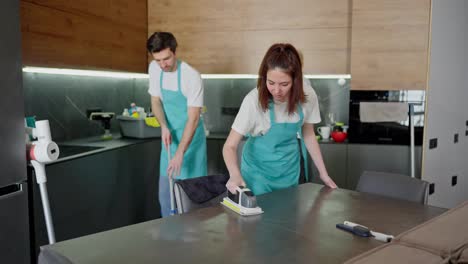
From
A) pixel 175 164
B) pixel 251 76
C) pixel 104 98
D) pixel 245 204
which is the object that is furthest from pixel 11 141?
pixel 251 76

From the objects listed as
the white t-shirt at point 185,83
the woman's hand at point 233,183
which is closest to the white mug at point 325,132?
the white t-shirt at point 185,83

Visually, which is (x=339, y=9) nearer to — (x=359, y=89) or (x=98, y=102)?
(x=359, y=89)

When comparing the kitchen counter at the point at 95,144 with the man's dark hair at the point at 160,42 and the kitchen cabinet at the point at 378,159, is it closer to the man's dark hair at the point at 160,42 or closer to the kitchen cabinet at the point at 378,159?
the man's dark hair at the point at 160,42

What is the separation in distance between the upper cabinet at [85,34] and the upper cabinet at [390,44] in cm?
191

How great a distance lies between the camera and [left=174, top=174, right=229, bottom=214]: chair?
1.98 m

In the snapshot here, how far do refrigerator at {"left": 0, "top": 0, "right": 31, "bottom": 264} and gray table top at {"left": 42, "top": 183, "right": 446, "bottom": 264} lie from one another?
0.81m

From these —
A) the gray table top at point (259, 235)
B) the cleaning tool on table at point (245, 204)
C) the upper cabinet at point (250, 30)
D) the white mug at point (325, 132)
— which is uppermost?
the upper cabinet at point (250, 30)

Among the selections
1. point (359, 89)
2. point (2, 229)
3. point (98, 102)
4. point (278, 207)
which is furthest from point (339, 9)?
point (2, 229)

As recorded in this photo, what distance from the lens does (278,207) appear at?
1831mm

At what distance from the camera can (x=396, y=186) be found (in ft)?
7.23

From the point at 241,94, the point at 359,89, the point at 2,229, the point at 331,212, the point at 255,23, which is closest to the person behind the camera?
the point at 331,212

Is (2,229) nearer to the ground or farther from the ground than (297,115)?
nearer to the ground

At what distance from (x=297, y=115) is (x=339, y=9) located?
1900mm

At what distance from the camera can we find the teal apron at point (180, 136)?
9.62 ft
